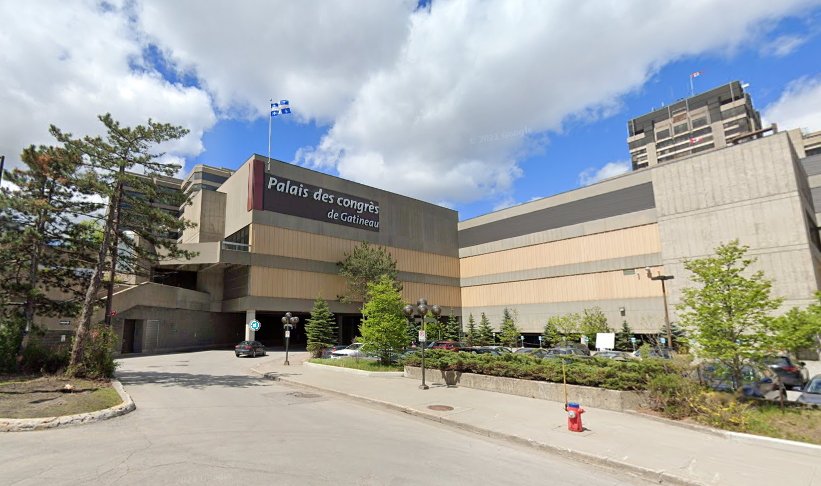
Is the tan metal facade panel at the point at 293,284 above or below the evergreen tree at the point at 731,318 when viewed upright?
above

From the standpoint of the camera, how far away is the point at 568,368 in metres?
13.5

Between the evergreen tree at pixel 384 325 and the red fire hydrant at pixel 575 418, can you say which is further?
the evergreen tree at pixel 384 325

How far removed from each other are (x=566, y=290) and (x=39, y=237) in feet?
151

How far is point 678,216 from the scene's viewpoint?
4059 centimetres

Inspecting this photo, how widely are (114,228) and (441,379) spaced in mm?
15773

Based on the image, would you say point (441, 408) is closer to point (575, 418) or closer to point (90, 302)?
point (575, 418)

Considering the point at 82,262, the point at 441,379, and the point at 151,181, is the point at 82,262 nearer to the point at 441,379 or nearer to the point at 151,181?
the point at 151,181

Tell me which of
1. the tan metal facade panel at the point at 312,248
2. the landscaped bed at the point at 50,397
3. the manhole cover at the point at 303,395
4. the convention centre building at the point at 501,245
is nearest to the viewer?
the landscaped bed at the point at 50,397

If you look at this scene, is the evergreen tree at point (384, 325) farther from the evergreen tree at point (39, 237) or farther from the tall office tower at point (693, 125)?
the tall office tower at point (693, 125)

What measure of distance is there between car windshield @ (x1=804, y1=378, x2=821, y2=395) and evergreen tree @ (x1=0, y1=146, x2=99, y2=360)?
1024 inches

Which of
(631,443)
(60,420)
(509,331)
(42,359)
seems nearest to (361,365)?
(42,359)

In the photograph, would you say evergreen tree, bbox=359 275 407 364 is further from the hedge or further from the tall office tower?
the tall office tower

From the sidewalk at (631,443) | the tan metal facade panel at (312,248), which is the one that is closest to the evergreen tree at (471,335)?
the tan metal facade panel at (312,248)

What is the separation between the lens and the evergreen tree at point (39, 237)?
1719 cm
